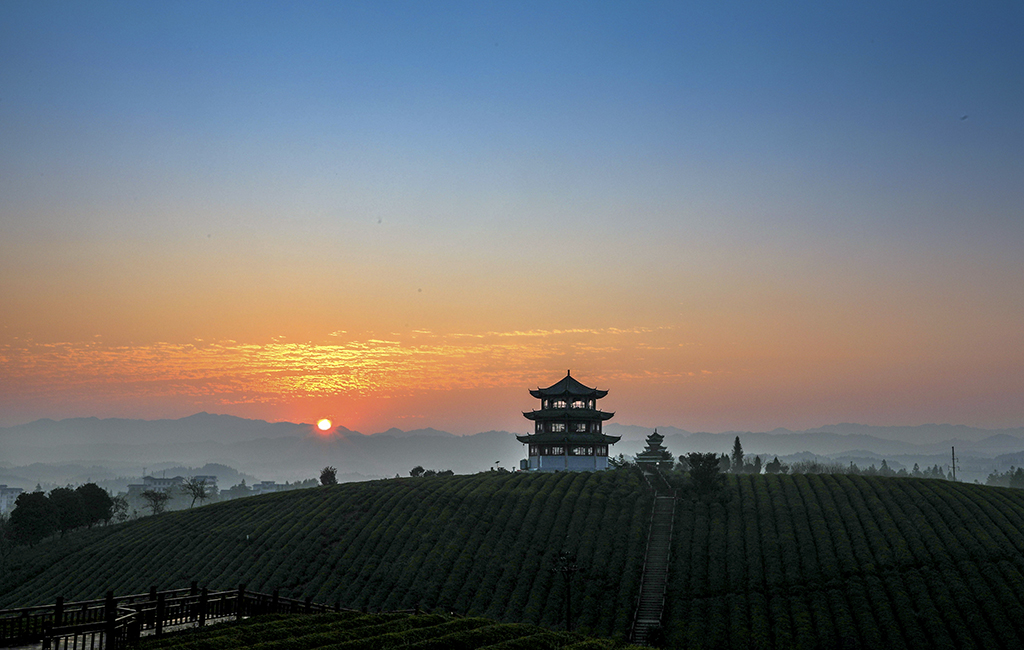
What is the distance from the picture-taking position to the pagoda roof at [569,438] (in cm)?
11406

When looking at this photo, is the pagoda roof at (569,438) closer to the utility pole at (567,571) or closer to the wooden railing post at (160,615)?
the utility pole at (567,571)

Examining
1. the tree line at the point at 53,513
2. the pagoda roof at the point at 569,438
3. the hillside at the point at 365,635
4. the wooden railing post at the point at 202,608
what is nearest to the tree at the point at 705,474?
the pagoda roof at the point at 569,438

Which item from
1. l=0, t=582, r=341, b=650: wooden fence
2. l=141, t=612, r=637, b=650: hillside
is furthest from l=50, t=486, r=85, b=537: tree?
l=141, t=612, r=637, b=650: hillside

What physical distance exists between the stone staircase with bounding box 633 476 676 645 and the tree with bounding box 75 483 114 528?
78.7 meters

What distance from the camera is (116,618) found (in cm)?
2594

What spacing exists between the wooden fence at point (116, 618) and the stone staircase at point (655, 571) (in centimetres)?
3150

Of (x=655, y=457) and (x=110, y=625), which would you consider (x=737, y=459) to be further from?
(x=110, y=625)

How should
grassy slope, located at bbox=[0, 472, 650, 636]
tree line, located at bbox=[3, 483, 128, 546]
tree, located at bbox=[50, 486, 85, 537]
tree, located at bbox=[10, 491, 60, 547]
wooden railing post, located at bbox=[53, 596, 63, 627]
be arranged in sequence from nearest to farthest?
wooden railing post, located at bbox=[53, 596, 63, 627]
grassy slope, located at bbox=[0, 472, 650, 636]
tree, located at bbox=[10, 491, 60, 547]
tree line, located at bbox=[3, 483, 128, 546]
tree, located at bbox=[50, 486, 85, 537]

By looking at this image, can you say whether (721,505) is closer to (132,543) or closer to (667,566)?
(667,566)

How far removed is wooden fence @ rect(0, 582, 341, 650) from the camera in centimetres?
2525

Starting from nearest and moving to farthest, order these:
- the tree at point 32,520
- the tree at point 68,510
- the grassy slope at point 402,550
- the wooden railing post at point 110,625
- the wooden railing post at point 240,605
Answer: the wooden railing post at point 110,625 → the wooden railing post at point 240,605 → the grassy slope at point 402,550 → the tree at point 32,520 → the tree at point 68,510

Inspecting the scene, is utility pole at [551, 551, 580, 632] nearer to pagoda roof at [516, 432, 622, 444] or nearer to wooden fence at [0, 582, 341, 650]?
wooden fence at [0, 582, 341, 650]

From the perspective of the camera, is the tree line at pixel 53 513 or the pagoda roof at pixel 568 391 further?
the pagoda roof at pixel 568 391

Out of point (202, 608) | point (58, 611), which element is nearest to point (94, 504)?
point (202, 608)
